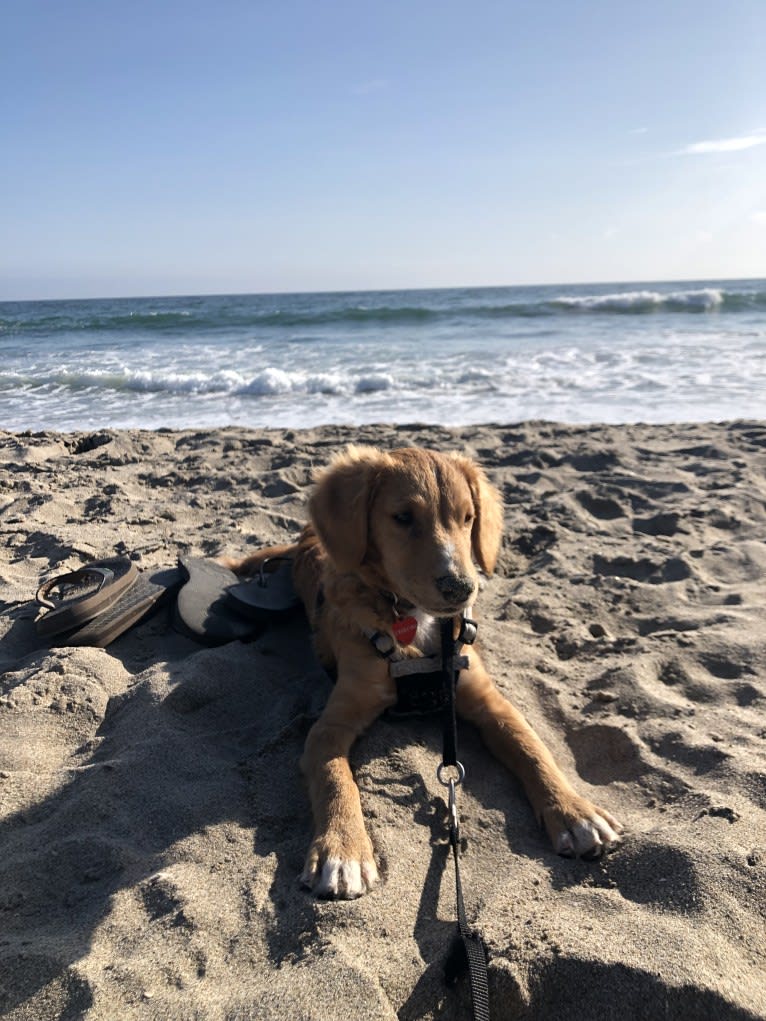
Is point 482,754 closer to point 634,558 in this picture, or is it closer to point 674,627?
point 674,627

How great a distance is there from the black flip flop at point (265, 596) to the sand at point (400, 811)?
0.15 meters

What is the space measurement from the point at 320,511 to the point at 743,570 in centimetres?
286

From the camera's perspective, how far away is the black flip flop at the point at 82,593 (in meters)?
3.51

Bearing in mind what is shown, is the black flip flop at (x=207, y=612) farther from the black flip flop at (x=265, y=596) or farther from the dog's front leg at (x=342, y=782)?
the dog's front leg at (x=342, y=782)

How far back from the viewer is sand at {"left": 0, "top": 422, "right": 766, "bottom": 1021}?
180 centimetres

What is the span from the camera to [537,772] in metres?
2.61

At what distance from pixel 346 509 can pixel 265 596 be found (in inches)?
44.9

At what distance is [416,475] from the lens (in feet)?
9.70

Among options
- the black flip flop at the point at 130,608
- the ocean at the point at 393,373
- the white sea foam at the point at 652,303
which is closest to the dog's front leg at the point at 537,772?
the black flip flop at the point at 130,608

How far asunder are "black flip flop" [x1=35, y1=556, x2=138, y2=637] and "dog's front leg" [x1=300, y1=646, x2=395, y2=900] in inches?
55.2

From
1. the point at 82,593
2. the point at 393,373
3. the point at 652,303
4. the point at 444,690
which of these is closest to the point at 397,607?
the point at 444,690

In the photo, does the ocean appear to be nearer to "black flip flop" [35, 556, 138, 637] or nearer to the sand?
the sand

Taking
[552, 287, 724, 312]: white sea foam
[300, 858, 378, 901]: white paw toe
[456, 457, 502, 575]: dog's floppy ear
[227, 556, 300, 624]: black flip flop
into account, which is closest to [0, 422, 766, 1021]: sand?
[300, 858, 378, 901]: white paw toe

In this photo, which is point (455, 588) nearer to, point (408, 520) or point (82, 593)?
point (408, 520)
